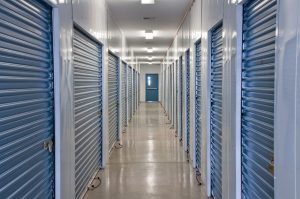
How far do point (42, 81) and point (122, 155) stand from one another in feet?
16.4

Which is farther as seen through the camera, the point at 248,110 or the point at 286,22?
the point at 248,110

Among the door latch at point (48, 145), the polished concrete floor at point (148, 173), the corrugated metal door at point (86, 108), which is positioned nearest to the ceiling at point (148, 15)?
the corrugated metal door at point (86, 108)

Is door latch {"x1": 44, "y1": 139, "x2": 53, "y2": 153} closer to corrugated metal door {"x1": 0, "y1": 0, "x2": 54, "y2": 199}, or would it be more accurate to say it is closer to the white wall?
corrugated metal door {"x1": 0, "y1": 0, "x2": 54, "y2": 199}

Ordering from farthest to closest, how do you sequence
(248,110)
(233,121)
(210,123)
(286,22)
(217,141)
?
(210,123)
(217,141)
(233,121)
(248,110)
(286,22)

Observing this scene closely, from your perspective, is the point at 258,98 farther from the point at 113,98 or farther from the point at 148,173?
the point at 113,98

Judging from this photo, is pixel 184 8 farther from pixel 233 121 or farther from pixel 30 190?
pixel 30 190

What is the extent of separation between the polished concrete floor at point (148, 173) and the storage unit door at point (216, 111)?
46 cm

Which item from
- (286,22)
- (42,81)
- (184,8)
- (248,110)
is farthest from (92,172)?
(286,22)

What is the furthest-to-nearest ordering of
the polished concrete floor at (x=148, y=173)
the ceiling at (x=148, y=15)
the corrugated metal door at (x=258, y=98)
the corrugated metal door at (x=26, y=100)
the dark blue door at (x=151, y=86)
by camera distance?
the dark blue door at (x=151, y=86)
the ceiling at (x=148, y=15)
the polished concrete floor at (x=148, y=173)
the corrugated metal door at (x=258, y=98)
the corrugated metal door at (x=26, y=100)

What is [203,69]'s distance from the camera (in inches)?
216

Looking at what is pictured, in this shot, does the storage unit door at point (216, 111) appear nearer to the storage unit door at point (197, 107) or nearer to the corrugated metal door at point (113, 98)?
the storage unit door at point (197, 107)

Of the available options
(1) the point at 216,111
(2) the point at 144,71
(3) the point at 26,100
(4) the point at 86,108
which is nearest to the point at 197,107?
(1) the point at 216,111

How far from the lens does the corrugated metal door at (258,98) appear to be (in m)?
2.69

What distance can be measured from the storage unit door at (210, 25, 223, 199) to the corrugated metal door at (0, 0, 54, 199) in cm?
206
